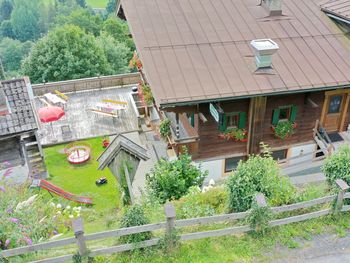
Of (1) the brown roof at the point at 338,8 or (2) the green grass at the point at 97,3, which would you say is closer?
(1) the brown roof at the point at 338,8

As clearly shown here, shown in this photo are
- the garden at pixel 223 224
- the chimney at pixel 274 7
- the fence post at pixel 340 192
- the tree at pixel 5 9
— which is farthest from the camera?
the tree at pixel 5 9

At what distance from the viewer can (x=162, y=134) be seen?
1563cm

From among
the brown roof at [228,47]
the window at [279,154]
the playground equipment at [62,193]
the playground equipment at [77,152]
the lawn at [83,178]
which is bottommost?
the lawn at [83,178]

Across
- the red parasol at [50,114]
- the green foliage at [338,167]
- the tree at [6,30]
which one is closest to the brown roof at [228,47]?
the green foliage at [338,167]

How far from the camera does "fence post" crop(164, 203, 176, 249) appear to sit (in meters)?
8.67

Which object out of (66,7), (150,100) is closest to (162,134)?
(150,100)

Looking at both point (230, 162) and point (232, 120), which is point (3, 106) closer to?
point (232, 120)

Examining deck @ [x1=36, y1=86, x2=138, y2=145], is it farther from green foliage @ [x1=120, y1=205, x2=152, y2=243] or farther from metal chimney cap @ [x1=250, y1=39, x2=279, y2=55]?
green foliage @ [x1=120, y1=205, x2=152, y2=243]

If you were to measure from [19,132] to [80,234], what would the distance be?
29.5ft

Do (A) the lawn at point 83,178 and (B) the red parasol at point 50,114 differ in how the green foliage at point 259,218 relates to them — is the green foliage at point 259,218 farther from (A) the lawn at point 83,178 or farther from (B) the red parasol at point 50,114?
(B) the red parasol at point 50,114

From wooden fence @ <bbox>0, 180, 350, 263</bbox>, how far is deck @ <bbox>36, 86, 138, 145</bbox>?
46.8 ft

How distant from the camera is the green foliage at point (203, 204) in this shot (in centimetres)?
1002

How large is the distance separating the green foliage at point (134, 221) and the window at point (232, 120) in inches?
259

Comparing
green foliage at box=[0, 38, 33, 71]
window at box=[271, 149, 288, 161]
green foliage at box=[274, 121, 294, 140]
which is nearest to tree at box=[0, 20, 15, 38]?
green foliage at box=[0, 38, 33, 71]
